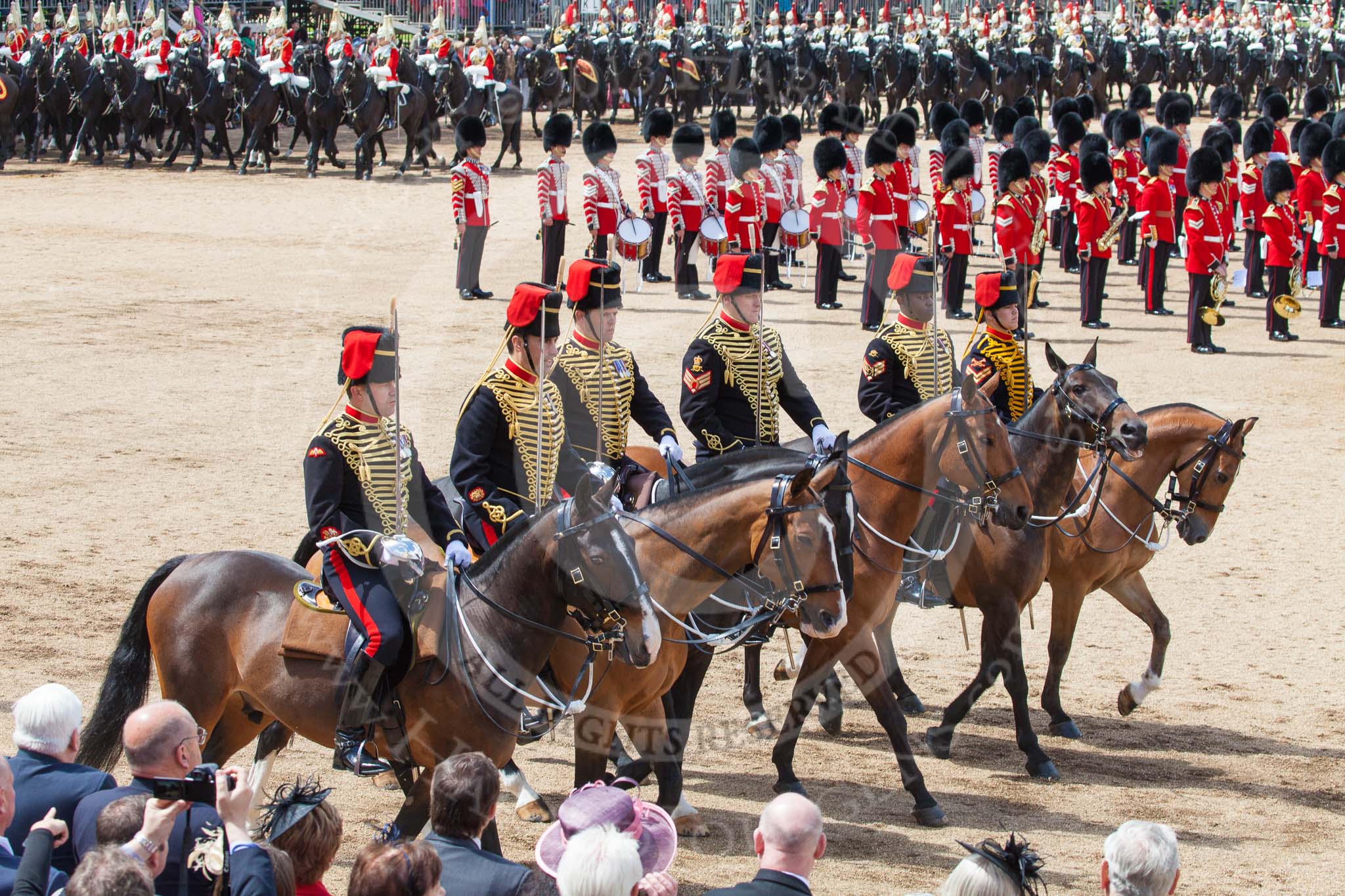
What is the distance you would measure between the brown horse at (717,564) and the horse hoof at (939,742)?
1435 mm

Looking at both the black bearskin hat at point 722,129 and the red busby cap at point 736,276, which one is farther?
the black bearskin hat at point 722,129

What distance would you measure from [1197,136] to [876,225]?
1514 centimetres

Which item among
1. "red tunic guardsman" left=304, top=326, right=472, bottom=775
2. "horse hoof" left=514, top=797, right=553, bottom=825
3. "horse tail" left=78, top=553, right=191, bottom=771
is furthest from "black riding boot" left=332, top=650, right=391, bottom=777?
"horse hoof" left=514, top=797, right=553, bottom=825

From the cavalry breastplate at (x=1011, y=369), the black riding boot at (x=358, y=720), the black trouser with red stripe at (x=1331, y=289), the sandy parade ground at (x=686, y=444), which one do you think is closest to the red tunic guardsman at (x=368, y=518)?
the black riding boot at (x=358, y=720)

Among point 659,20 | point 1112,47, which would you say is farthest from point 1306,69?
point 659,20

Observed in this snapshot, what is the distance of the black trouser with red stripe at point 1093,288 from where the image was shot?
16.1 m

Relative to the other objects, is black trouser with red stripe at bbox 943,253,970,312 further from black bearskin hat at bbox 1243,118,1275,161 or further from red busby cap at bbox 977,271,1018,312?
red busby cap at bbox 977,271,1018,312

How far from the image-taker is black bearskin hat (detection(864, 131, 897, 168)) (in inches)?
663

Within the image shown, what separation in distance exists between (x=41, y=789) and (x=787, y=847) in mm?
1720

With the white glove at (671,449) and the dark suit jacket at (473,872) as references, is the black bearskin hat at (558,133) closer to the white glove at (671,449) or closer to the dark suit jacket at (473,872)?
the white glove at (671,449)

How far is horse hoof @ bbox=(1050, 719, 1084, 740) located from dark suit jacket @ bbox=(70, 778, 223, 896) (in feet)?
14.4

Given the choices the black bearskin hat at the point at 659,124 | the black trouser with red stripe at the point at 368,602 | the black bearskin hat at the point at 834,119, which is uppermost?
the black bearskin hat at the point at 834,119

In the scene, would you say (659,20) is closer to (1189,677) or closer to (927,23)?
(927,23)

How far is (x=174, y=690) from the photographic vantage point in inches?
215
